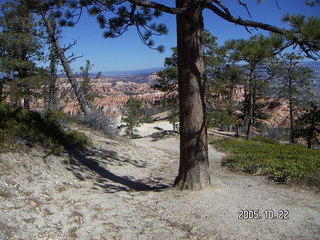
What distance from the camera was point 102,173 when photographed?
6.58 metres

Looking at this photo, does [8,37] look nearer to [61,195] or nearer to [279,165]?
[61,195]

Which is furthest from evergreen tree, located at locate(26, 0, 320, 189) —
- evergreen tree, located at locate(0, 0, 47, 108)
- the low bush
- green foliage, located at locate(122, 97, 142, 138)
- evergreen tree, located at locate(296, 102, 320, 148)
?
green foliage, located at locate(122, 97, 142, 138)

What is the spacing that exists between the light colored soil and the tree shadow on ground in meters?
0.02

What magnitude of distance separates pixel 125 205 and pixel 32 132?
3.15 m

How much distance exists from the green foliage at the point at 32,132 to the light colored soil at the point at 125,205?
30cm

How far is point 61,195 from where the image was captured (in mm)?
4594

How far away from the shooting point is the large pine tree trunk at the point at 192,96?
4.65 metres

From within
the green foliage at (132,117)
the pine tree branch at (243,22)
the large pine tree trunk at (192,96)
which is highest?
the pine tree branch at (243,22)

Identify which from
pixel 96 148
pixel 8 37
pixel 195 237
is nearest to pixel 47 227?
pixel 195 237

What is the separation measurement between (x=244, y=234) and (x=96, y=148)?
5860 mm

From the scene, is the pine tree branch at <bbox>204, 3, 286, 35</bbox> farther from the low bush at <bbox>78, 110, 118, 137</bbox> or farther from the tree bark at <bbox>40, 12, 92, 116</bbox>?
the tree bark at <bbox>40, 12, 92, 116</bbox>

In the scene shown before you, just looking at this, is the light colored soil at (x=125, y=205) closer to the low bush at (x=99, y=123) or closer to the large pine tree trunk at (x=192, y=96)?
the large pine tree trunk at (x=192, y=96)

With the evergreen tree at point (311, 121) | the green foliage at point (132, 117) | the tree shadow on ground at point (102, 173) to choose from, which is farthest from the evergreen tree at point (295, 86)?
the tree shadow on ground at point (102, 173)

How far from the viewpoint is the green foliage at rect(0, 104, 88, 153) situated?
5838 mm
